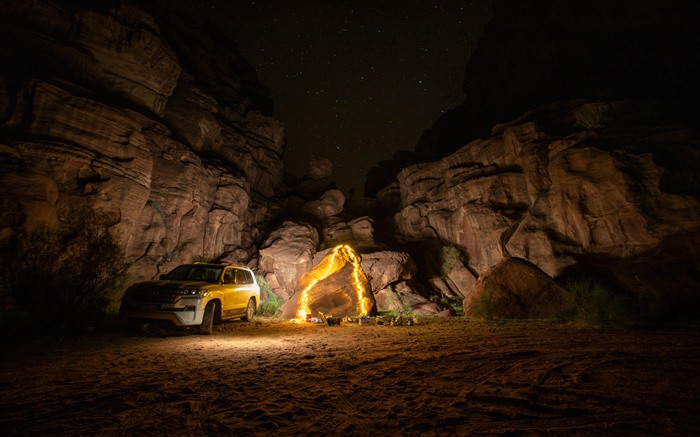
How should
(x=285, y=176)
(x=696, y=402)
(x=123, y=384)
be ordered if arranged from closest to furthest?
(x=696, y=402) < (x=123, y=384) < (x=285, y=176)

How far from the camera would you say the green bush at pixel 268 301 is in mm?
16016

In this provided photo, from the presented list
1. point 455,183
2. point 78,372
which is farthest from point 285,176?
point 78,372

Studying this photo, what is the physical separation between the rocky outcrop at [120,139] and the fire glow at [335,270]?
28.9 ft

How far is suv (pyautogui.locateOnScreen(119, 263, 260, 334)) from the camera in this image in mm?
Answer: 7598

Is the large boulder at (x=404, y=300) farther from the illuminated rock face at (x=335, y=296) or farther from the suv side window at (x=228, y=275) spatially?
A: the suv side window at (x=228, y=275)

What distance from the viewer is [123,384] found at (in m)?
3.86

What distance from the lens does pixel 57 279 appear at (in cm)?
777

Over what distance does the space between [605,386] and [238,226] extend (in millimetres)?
21891

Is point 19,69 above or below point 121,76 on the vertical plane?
below

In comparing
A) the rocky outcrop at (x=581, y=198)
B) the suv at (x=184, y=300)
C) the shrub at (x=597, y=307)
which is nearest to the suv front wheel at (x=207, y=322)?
the suv at (x=184, y=300)

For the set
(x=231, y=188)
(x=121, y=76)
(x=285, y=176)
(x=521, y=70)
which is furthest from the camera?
(x=521, y=70)

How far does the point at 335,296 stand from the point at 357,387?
9841 millimetres

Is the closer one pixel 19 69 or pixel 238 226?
pixel 19 69

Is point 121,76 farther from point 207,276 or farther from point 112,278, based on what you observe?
point 207,276
